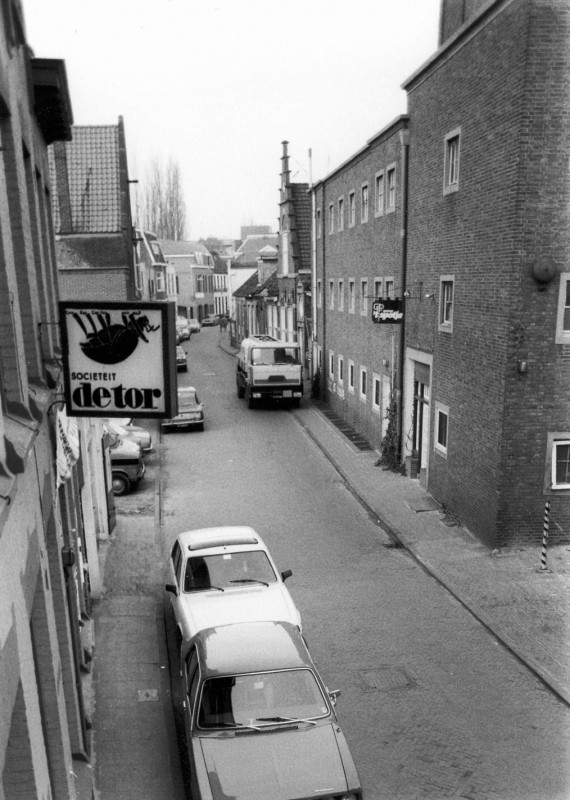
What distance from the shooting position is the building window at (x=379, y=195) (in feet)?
65.3

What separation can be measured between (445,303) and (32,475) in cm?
1196

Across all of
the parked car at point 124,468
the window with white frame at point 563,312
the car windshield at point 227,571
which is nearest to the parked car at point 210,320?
the parked car at point 124,468

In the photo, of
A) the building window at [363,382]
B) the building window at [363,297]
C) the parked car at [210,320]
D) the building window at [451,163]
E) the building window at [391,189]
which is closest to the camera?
the building window at [451,163]

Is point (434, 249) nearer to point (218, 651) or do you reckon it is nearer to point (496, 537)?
point (496, 537)

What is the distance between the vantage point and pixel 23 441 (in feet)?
14.9

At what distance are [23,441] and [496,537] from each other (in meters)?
10.4

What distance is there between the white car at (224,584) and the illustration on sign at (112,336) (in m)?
3.79

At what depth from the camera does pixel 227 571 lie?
373 inches

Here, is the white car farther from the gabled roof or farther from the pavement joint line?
the gabled roof

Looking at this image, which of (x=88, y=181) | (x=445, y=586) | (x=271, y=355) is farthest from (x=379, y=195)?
(x=445, y=586)

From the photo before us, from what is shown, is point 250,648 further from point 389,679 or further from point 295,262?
point 295,262

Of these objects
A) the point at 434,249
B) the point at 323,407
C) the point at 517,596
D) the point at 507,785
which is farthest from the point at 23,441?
the point at 323,407

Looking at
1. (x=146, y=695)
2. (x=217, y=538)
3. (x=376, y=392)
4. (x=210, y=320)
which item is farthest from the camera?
(x=210, y=320)

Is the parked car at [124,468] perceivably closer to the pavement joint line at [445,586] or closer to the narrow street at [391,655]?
the narrow street at [391,655]
